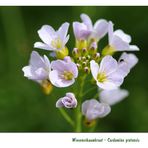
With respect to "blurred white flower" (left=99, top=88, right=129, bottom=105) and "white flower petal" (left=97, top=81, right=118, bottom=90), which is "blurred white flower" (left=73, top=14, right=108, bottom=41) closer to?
"white flower petal" (left=97, top=81, right=118, bottom=90)

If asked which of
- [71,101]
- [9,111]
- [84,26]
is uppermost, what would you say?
[84,26]

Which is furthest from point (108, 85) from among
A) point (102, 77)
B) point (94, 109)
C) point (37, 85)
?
point (37, 85)

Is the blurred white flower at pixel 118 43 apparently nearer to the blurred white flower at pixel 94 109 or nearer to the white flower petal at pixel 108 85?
the white flower petal at pixel 108 85

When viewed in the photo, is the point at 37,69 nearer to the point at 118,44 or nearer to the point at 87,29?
the point at 87,29

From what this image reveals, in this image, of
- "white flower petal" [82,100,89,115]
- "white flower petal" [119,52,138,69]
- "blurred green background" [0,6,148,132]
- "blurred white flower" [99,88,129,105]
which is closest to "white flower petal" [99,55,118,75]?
"white flower petal" [119,52,138,69]

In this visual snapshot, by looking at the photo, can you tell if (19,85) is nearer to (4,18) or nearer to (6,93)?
(6,93)

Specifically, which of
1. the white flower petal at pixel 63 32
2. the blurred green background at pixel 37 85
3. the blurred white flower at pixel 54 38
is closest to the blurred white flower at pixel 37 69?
→ the blurred white flower at pixel 54 38
